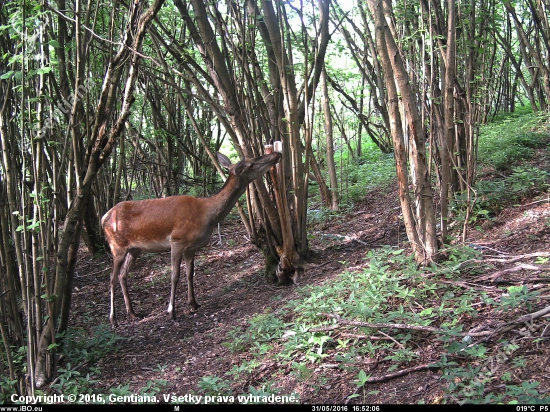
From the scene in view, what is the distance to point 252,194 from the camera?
7090 mm

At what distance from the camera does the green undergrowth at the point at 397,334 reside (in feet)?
10.4

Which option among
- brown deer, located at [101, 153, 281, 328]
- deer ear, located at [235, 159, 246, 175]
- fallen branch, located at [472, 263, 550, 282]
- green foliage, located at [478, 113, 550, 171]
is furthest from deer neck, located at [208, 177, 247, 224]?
green foliage, located at [478, 113, 550, 171]

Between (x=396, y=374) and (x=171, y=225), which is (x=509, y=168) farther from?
(x=396, y=374)

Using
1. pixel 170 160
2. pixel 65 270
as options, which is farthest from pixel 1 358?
pixel 170 160

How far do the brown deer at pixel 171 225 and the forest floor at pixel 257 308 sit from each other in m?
0.55

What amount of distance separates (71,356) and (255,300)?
2.20 metres

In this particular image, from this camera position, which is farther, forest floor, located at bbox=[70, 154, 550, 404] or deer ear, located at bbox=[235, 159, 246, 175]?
deer ear, located at bbox=[235, 159, 246, 175]

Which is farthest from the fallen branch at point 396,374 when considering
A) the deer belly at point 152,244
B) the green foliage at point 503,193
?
the deer belly at point 152,244

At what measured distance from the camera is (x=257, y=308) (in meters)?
6.17

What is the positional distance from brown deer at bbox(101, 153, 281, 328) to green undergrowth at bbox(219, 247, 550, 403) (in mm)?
1876

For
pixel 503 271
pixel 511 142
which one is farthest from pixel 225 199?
pixel 511 142

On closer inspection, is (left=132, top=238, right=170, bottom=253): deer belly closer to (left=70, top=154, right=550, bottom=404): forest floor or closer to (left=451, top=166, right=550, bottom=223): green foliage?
(left=70, top=154, right=550, bottom=404): forest floor

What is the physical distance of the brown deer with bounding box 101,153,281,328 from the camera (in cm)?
682

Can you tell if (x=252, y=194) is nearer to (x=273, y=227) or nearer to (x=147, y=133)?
(x=273, y=227)
